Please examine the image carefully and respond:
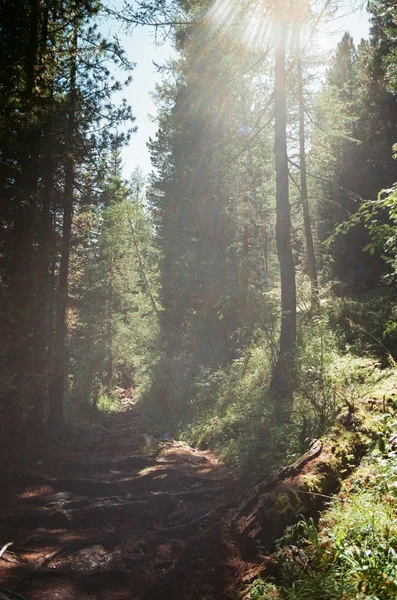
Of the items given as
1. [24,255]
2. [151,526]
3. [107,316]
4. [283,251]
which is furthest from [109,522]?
[107,316]

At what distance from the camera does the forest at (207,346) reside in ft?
16.5

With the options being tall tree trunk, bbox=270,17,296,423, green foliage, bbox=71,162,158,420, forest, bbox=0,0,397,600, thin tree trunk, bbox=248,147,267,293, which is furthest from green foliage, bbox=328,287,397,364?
green foliage, bbox=71,162,158,420

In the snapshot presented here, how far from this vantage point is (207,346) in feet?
74.3

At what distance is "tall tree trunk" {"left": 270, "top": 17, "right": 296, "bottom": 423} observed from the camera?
37.1 ft

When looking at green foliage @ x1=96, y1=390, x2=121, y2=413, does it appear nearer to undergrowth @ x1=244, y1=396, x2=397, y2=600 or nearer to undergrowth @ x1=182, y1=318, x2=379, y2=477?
undergrowth @ x1=182, y1=318, x2=379, y2=477

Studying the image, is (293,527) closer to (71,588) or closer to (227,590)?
(227,590)

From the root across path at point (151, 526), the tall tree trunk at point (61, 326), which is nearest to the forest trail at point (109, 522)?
the root across path at point (151, 526)

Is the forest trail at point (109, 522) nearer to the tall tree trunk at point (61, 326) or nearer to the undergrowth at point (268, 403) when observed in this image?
the undergrowth at point (268, 403)

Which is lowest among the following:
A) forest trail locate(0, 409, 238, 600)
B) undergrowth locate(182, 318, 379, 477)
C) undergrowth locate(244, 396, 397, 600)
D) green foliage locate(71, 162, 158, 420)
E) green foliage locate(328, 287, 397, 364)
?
forest trail locate(0, 409, 238, 600)

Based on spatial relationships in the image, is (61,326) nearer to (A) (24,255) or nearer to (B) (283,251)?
(A) (24,255)

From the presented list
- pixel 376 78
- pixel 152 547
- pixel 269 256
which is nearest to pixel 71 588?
pixel 152 547

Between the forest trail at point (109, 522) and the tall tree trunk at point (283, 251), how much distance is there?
9.49ft

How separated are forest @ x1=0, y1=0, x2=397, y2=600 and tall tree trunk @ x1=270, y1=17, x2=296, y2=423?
64 mm

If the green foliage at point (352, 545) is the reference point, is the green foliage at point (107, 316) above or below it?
above
